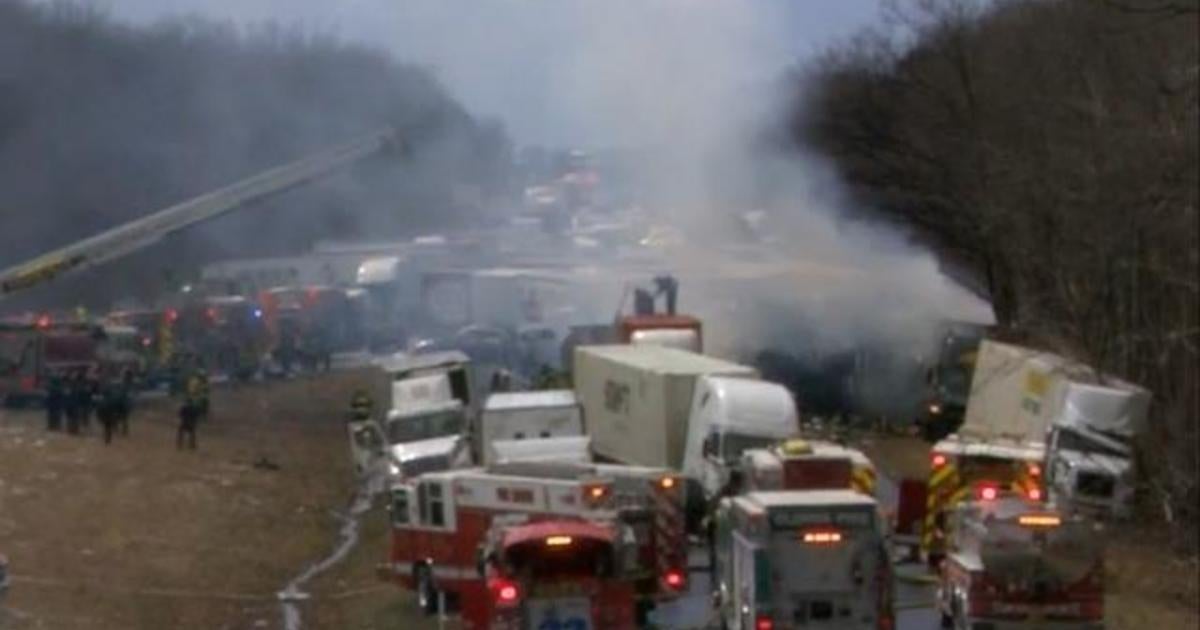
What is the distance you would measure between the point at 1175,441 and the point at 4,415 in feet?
119

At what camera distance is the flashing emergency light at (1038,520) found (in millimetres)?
30953

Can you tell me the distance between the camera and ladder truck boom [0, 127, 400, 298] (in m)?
73.4

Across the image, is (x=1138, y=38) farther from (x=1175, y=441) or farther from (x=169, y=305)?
(x=169, y=305)

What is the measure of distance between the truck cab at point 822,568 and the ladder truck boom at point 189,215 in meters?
45.6

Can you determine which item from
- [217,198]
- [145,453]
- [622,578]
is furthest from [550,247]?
[622,578]

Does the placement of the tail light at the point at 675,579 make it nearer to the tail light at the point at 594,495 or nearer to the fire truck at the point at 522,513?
the fire truck at the point at 522,513

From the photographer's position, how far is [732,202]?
69.9m

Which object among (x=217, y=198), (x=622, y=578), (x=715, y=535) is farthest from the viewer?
(x=217, y=198)

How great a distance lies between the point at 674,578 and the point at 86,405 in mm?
29792

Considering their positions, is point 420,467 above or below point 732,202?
below

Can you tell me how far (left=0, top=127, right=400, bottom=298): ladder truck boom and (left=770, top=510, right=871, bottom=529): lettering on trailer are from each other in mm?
45563

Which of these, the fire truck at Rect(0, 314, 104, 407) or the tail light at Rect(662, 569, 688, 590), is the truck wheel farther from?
the fire truck at Rect(0, 314, 104, 407)

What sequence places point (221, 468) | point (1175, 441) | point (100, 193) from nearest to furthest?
point (1175, 441)
point (221, 468)
point (100, 193)

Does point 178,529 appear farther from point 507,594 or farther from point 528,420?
point 507,594
